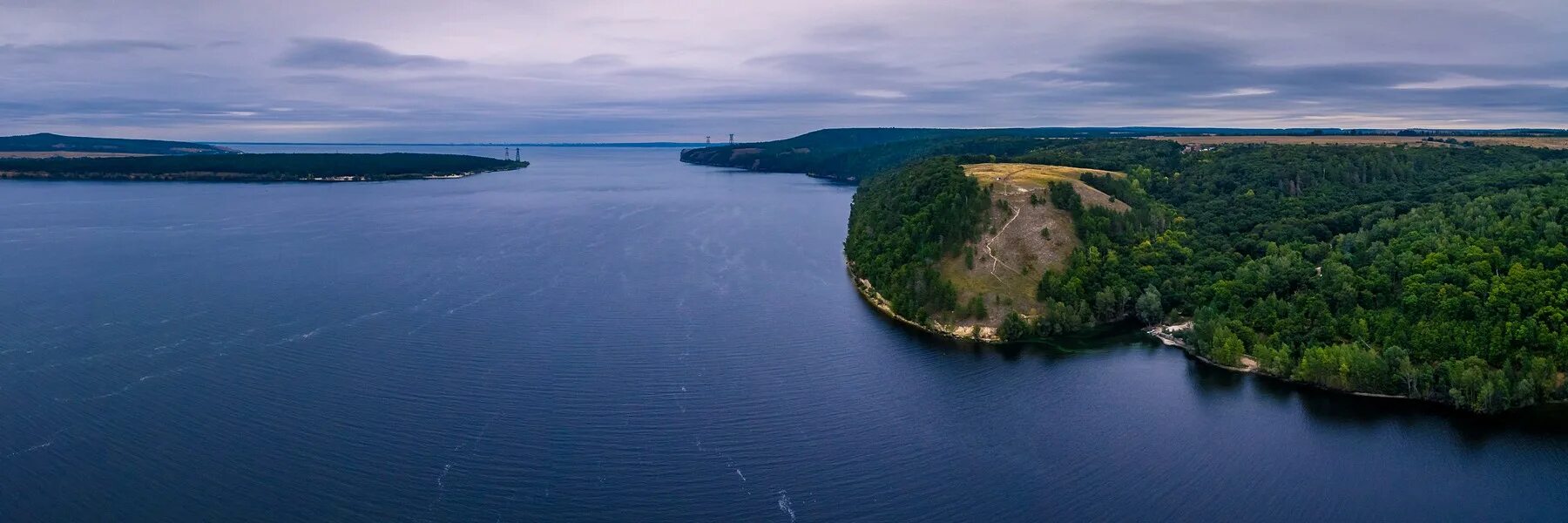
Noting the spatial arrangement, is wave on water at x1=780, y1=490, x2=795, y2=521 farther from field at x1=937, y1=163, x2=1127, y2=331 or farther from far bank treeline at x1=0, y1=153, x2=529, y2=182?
far bank treeline at x1=0, y1=153, x2=529, y2=182

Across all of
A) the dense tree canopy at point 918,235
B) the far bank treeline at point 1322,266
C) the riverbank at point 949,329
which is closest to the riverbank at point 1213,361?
the far bank treeline at point 1322,266

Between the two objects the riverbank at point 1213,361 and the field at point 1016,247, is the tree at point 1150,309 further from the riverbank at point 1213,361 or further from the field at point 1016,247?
the field at point 1016,247

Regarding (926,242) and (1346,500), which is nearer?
(1346,500)

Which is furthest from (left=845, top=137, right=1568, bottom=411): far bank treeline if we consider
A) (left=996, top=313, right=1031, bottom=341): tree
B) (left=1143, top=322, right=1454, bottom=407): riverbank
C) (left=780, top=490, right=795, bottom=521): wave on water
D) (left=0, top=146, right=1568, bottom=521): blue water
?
(left=780, top=490, right=795, bottom=521): wave on water

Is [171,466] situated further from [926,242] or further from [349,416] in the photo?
[926,242]

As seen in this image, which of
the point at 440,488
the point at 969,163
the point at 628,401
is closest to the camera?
the point at 440,488

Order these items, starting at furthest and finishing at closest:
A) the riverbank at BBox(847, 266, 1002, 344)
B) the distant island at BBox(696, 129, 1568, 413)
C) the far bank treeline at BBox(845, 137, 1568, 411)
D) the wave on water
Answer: the riverbank at BBox(847, 266, 1002, 344), the distant island at BBox(696, 129, 1568, 413), the far bank treeline at BBox(845, 137, 1568, 411), the wave on water

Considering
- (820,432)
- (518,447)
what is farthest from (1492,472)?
(518,447)
